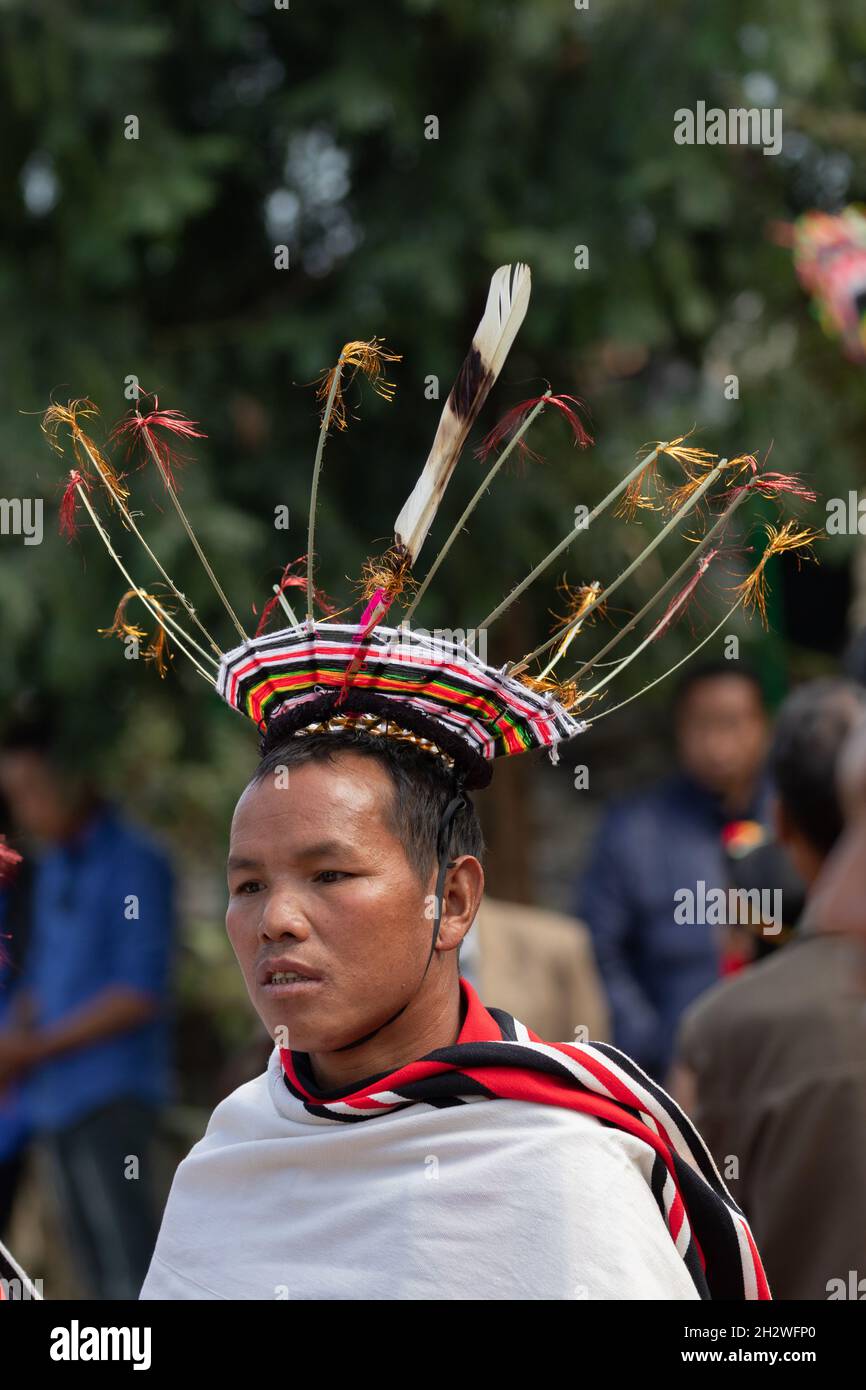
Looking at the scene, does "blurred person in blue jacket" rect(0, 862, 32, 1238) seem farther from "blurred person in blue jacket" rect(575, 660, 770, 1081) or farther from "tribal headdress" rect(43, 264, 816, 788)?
"tribal headdress" rect(43, 264, 816, 788)

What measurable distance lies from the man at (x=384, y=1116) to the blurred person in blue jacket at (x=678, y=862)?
310 cm

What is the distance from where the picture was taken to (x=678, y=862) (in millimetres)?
5164

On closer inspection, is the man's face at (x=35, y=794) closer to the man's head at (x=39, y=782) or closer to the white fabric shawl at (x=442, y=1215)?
the man's head at (x=39, y=782)

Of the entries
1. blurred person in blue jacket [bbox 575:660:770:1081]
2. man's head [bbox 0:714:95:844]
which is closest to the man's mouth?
blurred person in blue jacket [bbox 575:660:770:1081]

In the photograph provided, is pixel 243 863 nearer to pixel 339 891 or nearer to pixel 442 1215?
pixel 339 891

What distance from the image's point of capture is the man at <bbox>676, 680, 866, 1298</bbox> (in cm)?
255

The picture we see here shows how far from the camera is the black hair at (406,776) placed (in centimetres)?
197

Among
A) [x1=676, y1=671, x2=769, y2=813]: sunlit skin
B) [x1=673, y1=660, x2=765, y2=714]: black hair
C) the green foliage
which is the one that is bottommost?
[x1=676, y1=671, x2=769, y2=813]: sunlit skin

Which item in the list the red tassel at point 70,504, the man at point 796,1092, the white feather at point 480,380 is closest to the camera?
the white feather at point 480,380

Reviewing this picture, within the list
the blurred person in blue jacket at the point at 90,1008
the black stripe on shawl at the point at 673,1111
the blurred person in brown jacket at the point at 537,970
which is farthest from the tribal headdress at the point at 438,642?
the blurred person in blue jacket at the point at 90,1008

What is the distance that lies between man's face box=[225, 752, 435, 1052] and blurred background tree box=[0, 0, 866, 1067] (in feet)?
9.54

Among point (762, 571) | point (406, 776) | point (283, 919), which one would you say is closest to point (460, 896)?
point (406, 776)

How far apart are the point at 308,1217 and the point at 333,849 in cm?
40

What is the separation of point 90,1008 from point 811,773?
2935 millimetres
